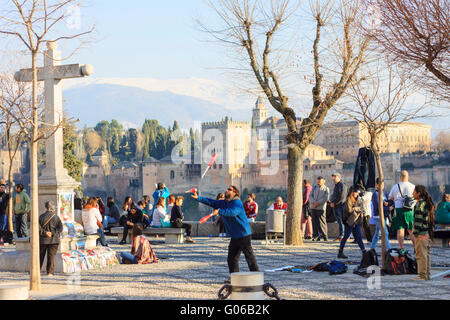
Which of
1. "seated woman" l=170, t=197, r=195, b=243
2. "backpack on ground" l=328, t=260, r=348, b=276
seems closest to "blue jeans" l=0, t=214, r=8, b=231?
"seated woman" l=170, t=197, r=195, b=243

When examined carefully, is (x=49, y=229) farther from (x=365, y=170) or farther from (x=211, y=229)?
(x=211, y=229)

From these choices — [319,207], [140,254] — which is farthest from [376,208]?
[140,254]

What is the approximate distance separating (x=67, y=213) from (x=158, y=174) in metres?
105

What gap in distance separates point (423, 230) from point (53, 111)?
21.4 ft

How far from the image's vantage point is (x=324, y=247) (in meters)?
16.9

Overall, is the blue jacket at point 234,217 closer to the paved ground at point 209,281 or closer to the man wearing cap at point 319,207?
the paved ground at point 209,281

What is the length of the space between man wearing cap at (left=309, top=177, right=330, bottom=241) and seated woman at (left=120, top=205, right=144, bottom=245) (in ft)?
13.5

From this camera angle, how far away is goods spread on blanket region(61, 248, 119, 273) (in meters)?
13.1

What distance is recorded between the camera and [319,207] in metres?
18.6

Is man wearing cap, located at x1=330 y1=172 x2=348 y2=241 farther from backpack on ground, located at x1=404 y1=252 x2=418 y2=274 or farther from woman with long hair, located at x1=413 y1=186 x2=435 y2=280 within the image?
woman with long hair, located at x1=413 y1=186 x2=435 y2=280

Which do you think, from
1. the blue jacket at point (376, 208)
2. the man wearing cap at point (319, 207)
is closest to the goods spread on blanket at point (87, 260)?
the blue jacket at point (376, 208)

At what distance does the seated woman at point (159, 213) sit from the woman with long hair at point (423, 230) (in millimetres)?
8746
